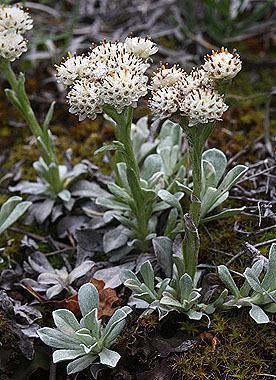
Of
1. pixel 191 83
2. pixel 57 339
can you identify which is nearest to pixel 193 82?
pixel 191 83

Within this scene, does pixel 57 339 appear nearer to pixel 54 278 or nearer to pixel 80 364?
pixel 80 364

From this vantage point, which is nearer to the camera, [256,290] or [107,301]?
[256,290]

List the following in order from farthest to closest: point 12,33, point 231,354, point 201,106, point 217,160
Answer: point 217,160 → point 12,33 → point 231,354 → point 201,106

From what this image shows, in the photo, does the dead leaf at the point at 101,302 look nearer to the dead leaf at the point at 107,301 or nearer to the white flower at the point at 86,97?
the dead leaf at the point at 107,301

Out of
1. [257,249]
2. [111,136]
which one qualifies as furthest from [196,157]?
[111,136]

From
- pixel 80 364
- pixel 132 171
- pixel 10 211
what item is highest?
pixel 132 171

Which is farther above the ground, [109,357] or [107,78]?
[107,78]

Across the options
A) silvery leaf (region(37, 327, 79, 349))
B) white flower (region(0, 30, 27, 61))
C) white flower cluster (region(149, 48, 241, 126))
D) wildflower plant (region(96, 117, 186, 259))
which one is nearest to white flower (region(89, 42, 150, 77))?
white flower cluster (region(149, 48, 241, 126))
